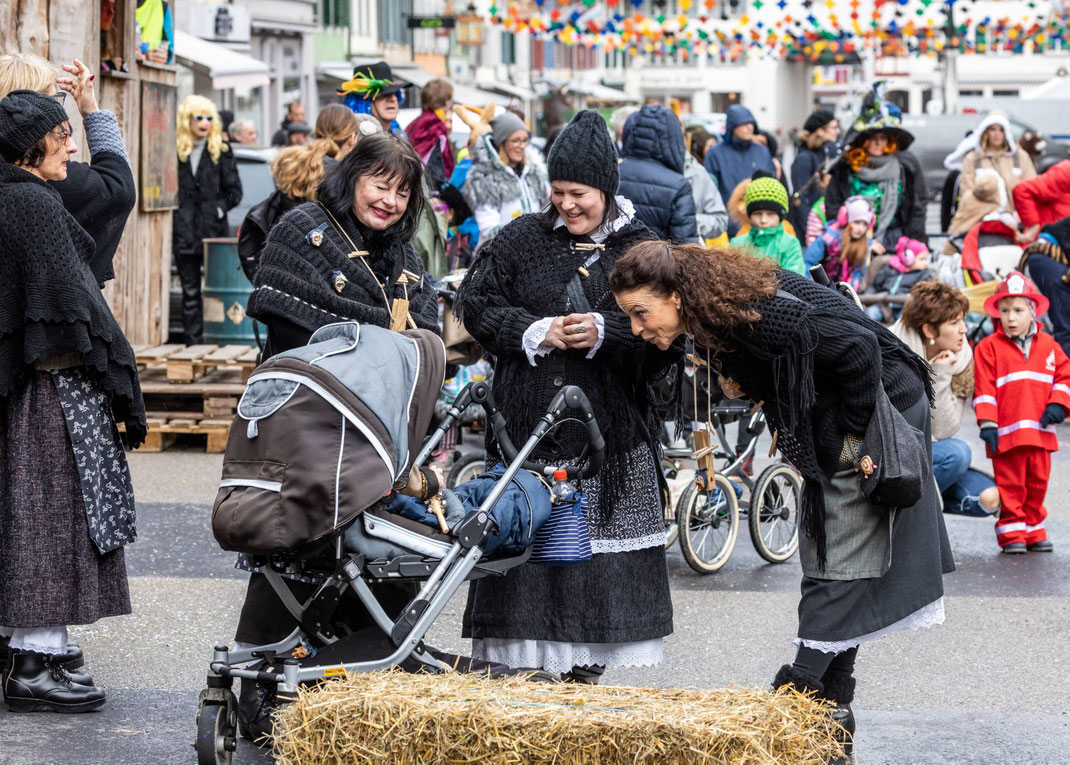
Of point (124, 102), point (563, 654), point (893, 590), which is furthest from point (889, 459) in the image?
point (124, 102)

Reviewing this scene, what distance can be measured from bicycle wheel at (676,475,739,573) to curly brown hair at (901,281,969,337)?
1186 millimetres

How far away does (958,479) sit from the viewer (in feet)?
25.2

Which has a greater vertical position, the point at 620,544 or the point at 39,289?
the point at 39,289

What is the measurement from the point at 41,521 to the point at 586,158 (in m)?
2.07

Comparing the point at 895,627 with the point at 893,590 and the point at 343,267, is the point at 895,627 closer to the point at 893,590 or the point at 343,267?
the point at 893,590

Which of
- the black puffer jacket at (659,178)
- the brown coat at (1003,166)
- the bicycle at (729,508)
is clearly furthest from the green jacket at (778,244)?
the brown coat at (1003,166)

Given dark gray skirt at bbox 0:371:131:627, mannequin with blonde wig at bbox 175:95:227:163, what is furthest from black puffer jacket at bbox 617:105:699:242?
mannequin with blonde wig at bbox 175:95:227:163

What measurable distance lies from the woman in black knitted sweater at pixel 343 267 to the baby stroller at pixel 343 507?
279mm

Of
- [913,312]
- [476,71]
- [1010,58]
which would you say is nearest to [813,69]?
[1010,58]

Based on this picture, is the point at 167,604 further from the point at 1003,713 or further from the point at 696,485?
the point at 1003,713

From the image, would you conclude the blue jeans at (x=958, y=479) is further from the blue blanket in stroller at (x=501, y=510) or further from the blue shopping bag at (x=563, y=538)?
the blue blanket in stroller at (x=501, y=510)

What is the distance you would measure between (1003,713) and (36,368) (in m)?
3.45

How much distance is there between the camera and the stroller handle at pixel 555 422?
15.2ft

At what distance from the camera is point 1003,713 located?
18.0ft
